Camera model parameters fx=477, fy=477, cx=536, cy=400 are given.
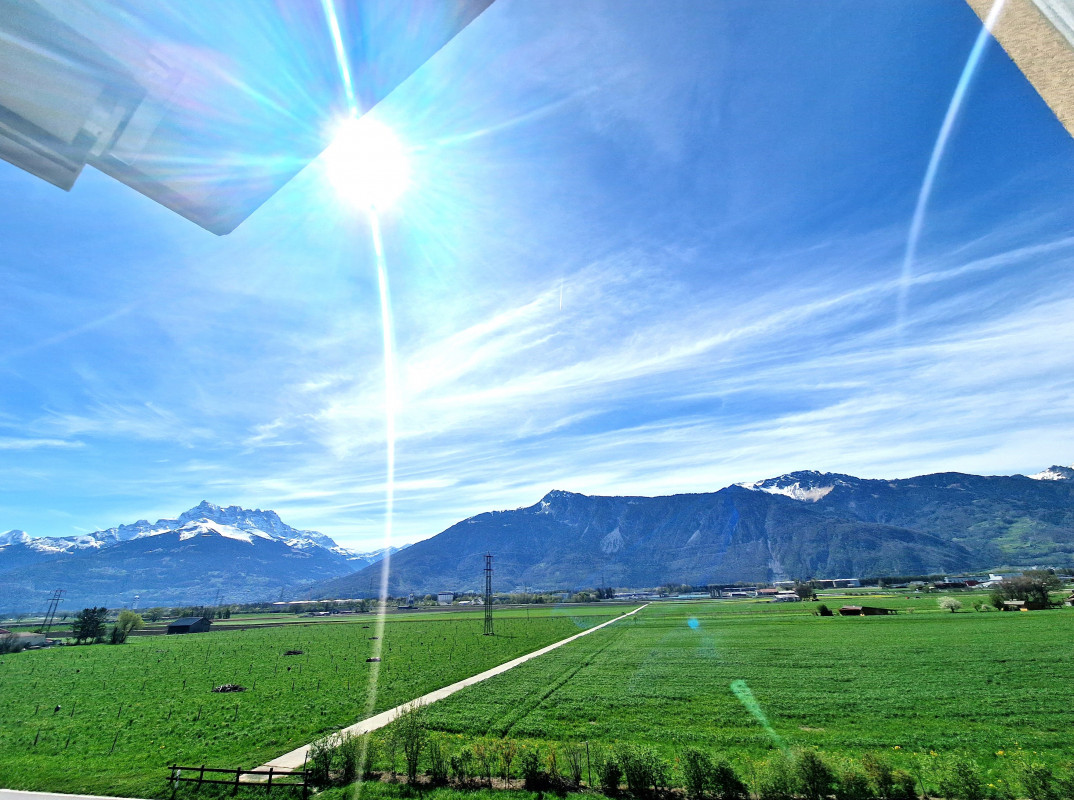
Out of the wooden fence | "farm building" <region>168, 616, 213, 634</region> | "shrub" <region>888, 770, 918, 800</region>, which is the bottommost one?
"shrub" <region>888, 770, 918, 800</region>

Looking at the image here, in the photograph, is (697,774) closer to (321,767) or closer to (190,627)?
(321,767)

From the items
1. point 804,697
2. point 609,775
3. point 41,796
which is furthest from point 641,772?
point 41,796

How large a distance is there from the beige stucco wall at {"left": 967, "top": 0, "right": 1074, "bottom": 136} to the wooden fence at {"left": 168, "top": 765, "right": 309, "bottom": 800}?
78.9 feet

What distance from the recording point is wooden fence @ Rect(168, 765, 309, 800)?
58.4 ft

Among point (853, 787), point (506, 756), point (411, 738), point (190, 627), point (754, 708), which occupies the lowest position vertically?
point (754, 708)

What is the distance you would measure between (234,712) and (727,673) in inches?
1396

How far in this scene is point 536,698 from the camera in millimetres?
31734

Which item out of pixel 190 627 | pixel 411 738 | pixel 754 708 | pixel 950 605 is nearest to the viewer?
pixel 411 738

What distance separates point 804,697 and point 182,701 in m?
42.9

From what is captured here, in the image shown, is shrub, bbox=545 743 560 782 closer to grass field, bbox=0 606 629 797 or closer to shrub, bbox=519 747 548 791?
shrub, bbox=519 747 548 791

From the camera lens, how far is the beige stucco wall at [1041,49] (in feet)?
7.36

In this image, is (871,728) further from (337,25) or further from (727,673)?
(337,25)

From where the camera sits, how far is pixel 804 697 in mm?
29656

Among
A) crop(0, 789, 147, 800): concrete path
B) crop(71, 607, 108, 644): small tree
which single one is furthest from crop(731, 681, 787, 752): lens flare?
crop(71, 607, 108, 644): small tree
